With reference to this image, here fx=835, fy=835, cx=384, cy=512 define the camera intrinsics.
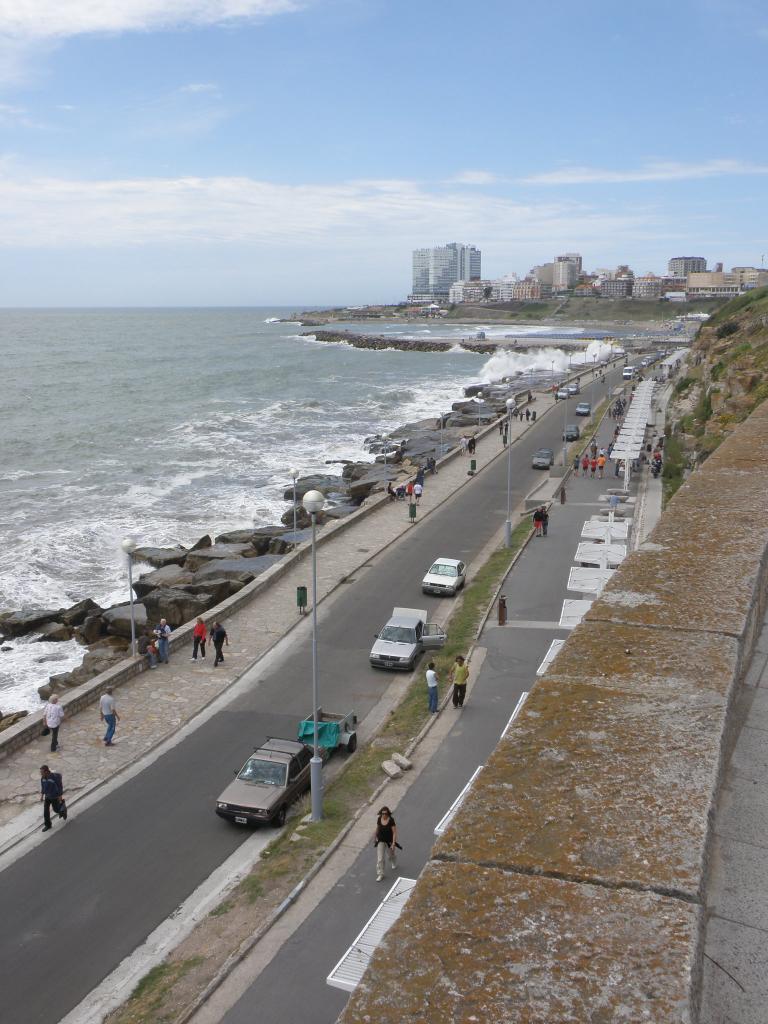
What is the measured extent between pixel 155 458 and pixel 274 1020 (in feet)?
168

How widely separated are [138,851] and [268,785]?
2.20 m

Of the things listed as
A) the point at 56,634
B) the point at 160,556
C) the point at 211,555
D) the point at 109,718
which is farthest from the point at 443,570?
the point at 160,556

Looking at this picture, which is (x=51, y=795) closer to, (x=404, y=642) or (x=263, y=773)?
(x=263, y=773)

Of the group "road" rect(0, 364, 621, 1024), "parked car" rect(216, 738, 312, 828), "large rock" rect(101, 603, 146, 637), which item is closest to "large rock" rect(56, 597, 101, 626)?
"large rock" rect(101, 603, 146, 637)

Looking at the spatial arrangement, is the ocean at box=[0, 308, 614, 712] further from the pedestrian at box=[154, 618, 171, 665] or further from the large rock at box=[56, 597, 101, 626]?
the pedestrian at box=[154, 618, 171, 665]

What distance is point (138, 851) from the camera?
40.9 feet

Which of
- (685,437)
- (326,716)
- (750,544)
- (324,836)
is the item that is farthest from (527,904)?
(685,437)

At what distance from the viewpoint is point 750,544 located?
21.5ft

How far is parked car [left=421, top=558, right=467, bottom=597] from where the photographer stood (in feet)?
79.3

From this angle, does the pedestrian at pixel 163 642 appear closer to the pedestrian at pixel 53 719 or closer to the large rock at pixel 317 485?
the pedestrian at pixel 53 719

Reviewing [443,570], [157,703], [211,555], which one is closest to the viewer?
[157,703]

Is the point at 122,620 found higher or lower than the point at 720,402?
lower

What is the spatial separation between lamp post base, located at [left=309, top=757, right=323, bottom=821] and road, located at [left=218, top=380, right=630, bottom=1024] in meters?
0.96

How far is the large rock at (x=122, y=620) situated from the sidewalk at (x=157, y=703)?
333cm
